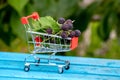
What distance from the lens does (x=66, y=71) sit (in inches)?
50.9

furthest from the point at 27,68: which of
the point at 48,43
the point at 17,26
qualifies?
the point at 17,26

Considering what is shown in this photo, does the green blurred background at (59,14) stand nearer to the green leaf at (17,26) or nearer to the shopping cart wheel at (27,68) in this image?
the green leaf at (17,26)

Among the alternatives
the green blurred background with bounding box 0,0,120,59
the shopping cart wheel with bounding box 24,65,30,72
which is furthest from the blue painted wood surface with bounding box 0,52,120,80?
the green blurred background with bounding box 0,0,120,59

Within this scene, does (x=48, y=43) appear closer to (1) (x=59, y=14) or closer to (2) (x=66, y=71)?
(2) (x=66, y=71)

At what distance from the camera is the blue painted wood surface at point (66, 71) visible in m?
1.22

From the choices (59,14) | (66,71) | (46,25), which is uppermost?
(59,14)

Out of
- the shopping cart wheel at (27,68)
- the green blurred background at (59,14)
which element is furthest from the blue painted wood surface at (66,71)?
the green blurred background at (59,14)

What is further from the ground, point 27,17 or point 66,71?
point 27,17

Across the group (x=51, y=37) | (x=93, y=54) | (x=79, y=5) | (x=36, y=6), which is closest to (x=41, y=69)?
(x=51, y=37)

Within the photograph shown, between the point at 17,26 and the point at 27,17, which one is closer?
the point at 27,17

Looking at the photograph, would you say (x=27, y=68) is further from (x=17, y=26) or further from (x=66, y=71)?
(x=17, y=26)

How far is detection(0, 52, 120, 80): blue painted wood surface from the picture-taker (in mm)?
1222

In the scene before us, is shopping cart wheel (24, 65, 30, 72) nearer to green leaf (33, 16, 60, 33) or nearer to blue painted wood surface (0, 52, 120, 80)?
blue painted wood surface (0, 52, 120, 80)

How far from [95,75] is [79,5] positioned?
39.9 inches
